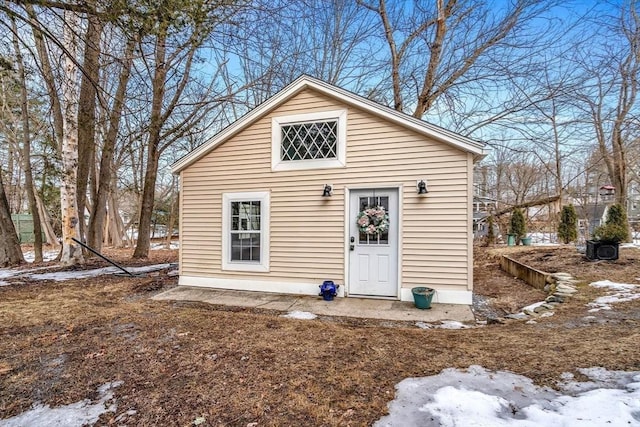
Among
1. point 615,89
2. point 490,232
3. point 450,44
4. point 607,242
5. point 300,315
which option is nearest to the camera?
point 300,315

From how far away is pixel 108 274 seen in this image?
7.92 meters

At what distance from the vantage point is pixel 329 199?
6.02m

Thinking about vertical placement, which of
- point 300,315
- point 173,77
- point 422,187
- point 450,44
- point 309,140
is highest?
point 450,44

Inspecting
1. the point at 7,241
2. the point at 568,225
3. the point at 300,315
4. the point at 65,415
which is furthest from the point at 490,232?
the point at 7,241

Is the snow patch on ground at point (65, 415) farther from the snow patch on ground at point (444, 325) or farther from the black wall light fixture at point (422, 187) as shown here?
the black wall light fixture at point (422, 187)

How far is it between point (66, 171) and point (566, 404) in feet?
32.5

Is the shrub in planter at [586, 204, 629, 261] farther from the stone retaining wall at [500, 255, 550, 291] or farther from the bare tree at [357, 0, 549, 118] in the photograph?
Answer: the bare tree at [357, 0, 549, 118]

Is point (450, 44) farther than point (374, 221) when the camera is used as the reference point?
Yes

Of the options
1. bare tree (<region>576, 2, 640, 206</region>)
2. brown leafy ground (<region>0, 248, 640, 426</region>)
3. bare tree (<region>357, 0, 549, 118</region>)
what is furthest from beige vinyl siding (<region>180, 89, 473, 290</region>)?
bare tree (<region>576, 2, 640, 206</region>)

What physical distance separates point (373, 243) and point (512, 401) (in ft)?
11.7

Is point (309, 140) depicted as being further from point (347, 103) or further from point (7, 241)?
point (7, 241)

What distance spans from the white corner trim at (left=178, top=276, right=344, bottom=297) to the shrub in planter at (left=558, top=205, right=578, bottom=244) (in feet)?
31.8

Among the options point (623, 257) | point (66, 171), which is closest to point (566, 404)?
point (623, 257)

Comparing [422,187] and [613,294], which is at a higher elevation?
[422,187]
